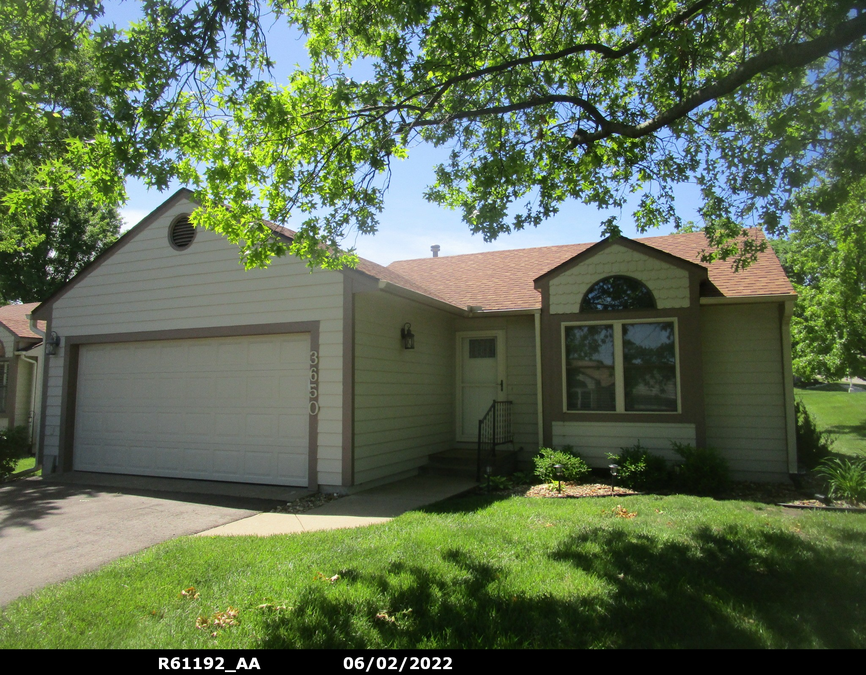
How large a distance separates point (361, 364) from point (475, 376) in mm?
3497

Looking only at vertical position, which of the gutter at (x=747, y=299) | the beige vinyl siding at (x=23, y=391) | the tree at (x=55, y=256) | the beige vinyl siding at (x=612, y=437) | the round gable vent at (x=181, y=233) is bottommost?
the beige vinyl siding at (x=612, y=437)

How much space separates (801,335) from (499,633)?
18.9m

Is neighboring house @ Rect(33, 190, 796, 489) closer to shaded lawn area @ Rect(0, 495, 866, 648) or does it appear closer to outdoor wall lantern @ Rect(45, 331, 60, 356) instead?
outdoor wall lantern @ Rect(45, 331, 60, 356)

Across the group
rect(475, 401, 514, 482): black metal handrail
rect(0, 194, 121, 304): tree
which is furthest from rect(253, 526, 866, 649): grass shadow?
rect(0, 194, 121, 304): tree

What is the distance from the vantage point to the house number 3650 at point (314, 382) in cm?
835

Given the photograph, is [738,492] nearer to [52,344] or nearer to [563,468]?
[563,468]

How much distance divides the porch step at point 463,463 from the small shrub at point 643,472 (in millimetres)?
1952

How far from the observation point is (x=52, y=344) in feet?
35.7

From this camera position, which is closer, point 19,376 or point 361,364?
point 361,364

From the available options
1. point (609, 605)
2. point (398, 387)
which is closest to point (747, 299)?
point (398, 387)

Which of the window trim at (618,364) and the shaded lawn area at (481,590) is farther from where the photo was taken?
the window trim at (618,364)

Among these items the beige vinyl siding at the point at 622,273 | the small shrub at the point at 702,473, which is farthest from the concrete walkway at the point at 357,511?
the beige vinyl siding at the point at 622,273

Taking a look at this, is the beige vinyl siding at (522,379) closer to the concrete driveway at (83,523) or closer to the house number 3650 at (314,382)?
the house number 3650 at (314,382)

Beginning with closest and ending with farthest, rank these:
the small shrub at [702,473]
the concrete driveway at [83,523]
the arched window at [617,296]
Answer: the concrete driveway at [83,523] < the small shrub at [702,473] < the arched window at [617,296]
